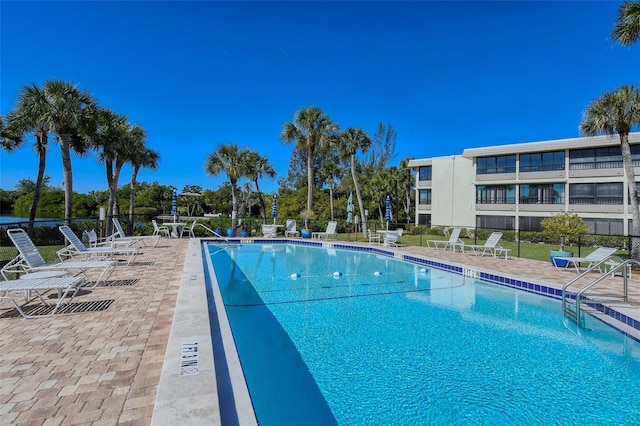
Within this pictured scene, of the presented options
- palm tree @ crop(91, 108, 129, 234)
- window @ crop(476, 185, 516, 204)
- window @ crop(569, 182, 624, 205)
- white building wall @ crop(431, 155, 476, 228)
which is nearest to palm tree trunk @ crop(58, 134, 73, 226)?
palm tree @ crop(91, 108, 129, 234)

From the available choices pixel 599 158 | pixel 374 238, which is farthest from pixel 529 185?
pixel 374 238

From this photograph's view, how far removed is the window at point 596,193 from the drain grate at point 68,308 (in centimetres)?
2777

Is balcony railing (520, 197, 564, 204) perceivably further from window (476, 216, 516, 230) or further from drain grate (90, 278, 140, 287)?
drain grate (90, 278, 140, 287)

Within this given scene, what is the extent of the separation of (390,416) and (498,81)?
30195 millimetres

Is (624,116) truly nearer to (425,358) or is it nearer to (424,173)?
(425,358)

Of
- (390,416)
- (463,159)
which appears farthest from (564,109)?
(390,416)

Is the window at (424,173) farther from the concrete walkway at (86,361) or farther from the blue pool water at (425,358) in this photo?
the concrete walkway at (86,361)

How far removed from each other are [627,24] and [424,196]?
20.5 meters

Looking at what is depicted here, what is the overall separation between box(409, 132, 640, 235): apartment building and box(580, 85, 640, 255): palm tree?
455 inches

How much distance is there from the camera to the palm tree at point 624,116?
1145cm

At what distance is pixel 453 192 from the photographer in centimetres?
2838

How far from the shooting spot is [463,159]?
2808 cm

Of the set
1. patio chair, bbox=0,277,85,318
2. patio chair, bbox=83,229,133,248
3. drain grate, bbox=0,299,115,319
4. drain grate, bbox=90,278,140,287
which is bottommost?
drain grate, bbox=0,299,115,319

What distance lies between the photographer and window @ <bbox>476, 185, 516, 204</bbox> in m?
25.7
